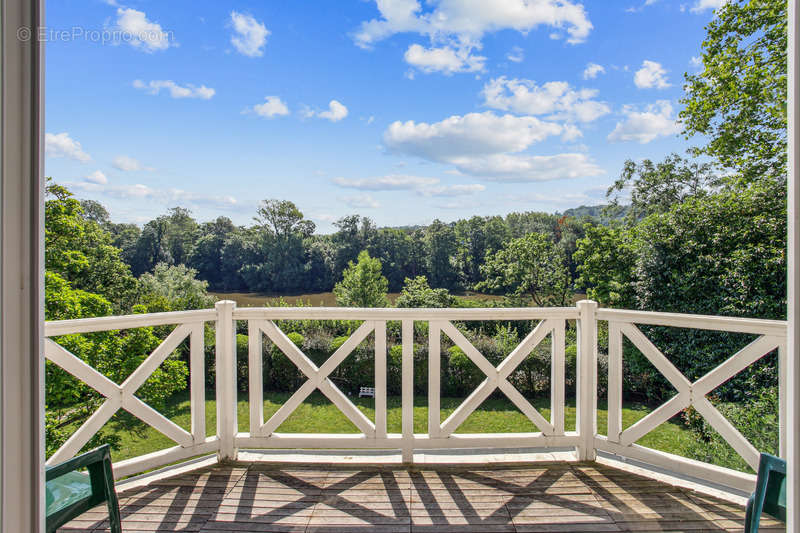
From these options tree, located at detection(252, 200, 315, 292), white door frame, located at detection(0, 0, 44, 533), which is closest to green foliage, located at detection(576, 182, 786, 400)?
tree, located at detection(252, 200, 315, 292)

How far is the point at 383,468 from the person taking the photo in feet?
6.91

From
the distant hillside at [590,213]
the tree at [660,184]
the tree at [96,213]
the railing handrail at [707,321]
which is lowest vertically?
the railing handrail at [707,321]

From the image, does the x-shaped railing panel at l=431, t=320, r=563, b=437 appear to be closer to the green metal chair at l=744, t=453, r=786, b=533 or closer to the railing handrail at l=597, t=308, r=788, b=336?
the railing handrail at l=597, t=308, r=788, b=336

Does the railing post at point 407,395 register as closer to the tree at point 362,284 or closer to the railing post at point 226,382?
the railing post at point 226,382

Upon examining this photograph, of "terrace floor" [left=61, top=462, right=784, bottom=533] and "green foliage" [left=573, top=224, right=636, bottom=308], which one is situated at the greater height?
"green foliage" [left=573, top=224, right=636, bottom=308]

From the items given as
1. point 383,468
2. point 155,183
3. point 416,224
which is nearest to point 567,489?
point 383,468

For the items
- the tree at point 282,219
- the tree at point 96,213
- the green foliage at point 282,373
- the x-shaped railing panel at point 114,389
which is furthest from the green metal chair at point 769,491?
the tree at point 96,213

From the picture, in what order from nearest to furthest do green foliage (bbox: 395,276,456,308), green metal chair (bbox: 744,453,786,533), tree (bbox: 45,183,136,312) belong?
green metal chair (bbox: 744,453,786,533) < tree (bbox: 45,183,136,312) < green foliage (bbox: 395,276,456,308)

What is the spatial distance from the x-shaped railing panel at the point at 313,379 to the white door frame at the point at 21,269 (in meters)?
1.46

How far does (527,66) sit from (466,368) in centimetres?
579

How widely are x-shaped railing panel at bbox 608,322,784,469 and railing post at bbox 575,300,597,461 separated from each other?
0.27 feet

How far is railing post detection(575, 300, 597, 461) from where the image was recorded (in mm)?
2229

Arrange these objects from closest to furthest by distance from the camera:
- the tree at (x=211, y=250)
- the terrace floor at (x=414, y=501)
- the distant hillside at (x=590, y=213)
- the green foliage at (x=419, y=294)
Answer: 1. the terrace floor at (x=414, y=501)
2. the tree at (x=211, y=250)
3. the green foliage at (x=419, y=294)
4. the distant hillside at (x=590, y=213)

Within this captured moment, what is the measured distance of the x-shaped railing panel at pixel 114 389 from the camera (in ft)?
5.96
